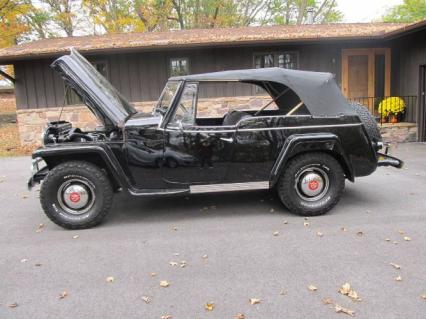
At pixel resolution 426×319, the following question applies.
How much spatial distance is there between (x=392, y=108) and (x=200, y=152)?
28.5ft

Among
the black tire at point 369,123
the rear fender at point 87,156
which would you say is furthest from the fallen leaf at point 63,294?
the black tire at point 369,123

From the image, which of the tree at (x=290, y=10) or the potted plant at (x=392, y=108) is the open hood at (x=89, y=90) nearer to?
the potted plant at (x=392, y=108)

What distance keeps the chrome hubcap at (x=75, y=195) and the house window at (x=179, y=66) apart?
849 centimetres

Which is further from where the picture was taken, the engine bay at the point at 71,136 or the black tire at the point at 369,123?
the black tire at the point at 369,123

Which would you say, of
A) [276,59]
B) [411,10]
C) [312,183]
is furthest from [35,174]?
[411,10]

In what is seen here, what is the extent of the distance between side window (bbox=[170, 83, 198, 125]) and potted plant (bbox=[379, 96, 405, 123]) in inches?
330

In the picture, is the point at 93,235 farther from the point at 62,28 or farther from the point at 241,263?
the point at 62,28

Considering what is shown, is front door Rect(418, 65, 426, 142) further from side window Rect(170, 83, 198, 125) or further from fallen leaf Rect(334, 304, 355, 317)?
fallen leaf Rect(334, 304, 355, 317)

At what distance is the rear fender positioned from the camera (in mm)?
4578

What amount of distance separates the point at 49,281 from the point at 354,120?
3859mm

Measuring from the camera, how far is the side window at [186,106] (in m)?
4.79

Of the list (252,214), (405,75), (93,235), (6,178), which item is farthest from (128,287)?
(405,75)

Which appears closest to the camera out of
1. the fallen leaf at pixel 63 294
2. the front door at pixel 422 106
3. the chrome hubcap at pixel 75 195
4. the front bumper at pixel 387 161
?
the fallen leaf at pixel 63 294

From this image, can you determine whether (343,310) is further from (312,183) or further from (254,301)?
(312,183)
